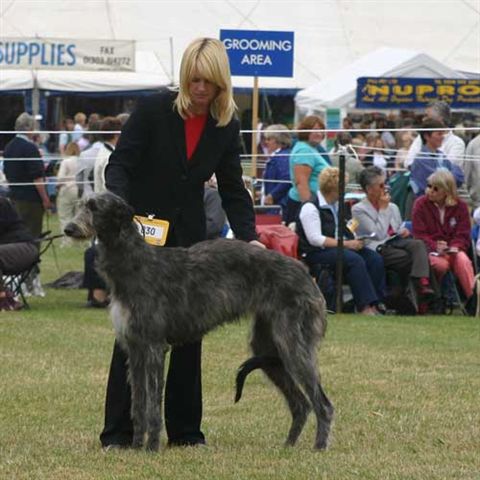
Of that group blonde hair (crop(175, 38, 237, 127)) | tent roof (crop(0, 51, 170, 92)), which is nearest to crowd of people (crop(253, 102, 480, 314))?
blonde hair (crop(175, 38, 237, 127))

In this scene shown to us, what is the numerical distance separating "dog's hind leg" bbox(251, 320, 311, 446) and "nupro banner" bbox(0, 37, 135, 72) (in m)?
22.6

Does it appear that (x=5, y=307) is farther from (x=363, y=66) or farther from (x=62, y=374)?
(x=363, y=66)

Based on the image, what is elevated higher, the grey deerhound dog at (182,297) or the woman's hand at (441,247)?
the grey deerhound dog at (182,297)

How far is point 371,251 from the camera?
1378cm

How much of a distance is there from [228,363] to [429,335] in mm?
2636

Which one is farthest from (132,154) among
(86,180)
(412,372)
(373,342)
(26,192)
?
(86,180)

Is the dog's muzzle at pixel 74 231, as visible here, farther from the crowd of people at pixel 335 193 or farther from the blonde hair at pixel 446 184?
the blonde hair at pixel 446 184

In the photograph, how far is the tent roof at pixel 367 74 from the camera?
26016 millimetres

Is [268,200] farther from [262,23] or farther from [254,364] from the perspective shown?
[262,23]

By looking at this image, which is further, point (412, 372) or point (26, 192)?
point (26, 192)

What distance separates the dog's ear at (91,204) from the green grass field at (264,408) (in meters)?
1.08

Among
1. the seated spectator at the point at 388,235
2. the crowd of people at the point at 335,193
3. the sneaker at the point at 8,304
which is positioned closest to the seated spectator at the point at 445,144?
the crowd of people at the point at 335,193

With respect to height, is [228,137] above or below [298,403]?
above

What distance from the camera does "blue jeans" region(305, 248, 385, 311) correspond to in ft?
44.2
